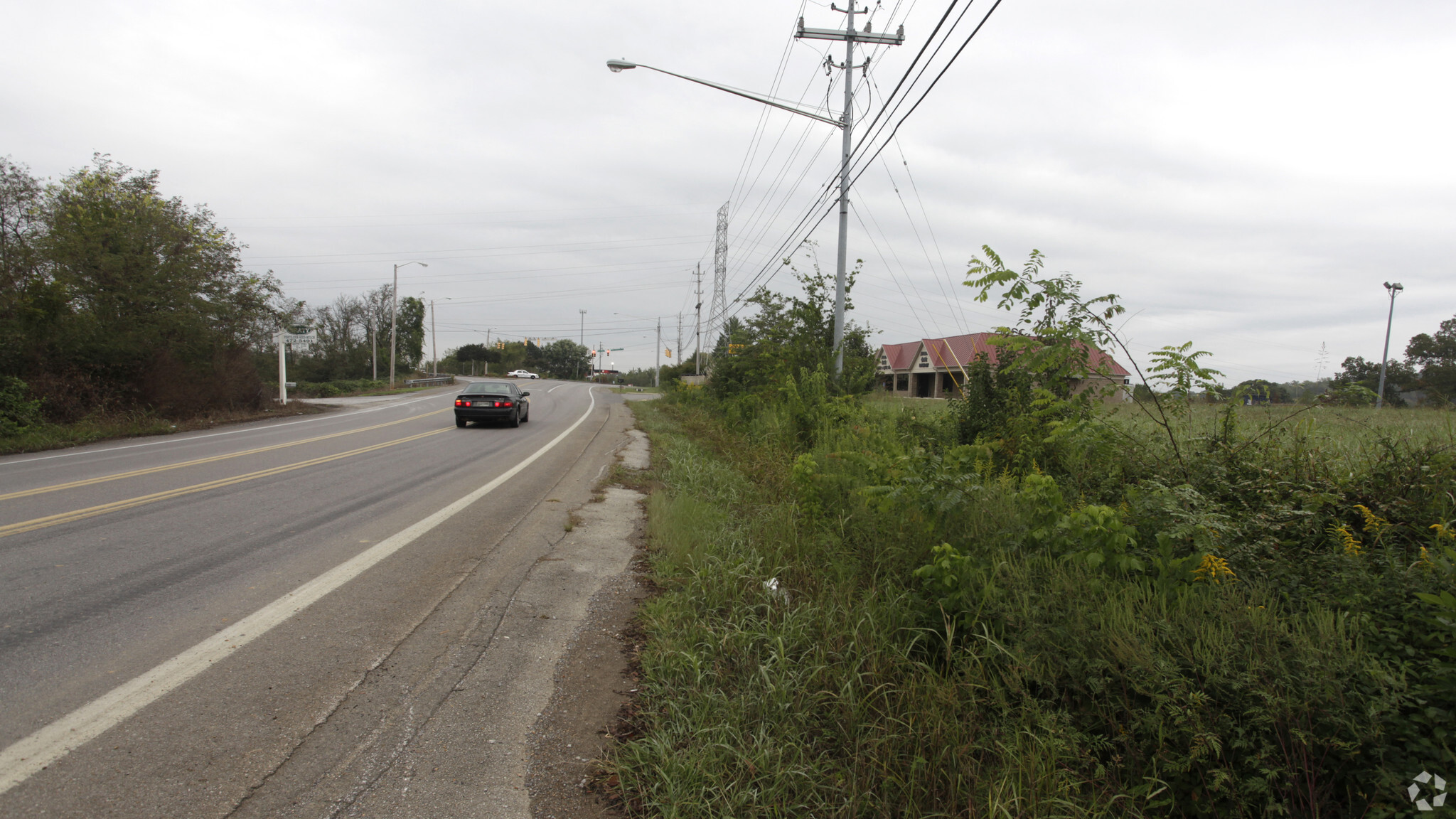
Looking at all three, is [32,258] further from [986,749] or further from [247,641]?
[986,749]

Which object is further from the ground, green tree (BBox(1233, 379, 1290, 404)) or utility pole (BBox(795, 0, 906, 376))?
utility pole (BBox(795, 0, 906, 376))

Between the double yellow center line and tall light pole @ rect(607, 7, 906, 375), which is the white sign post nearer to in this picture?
the double yellow center line

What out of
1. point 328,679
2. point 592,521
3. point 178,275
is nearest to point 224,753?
point 328,679

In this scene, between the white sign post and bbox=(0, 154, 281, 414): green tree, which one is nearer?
bbox=(0, 154, 281, 414): green tree

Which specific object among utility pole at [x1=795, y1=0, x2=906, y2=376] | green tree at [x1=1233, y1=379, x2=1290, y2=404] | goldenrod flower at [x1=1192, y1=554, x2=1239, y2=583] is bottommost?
goldenrod flower at [x1=1192, y1=554, x2=1239, y2=583]

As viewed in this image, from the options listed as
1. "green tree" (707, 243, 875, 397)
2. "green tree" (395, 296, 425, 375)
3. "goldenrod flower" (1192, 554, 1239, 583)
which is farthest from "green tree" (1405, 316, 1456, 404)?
"green tree" (395, 296, 425, 375)

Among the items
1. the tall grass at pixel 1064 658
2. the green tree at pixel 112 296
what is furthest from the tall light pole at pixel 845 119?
the green tree at pixel 112 296

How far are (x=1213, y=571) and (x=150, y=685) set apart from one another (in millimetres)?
5357

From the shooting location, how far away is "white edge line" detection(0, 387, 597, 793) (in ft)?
8.57

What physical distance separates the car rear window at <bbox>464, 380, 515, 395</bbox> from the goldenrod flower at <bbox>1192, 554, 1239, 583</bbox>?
18.8m

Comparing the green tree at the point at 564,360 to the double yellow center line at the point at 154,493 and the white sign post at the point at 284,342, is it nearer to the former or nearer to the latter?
the white sign post at the point at 284,342

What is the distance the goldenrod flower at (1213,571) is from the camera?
317cm

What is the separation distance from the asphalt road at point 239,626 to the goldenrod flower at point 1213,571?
3369 mm

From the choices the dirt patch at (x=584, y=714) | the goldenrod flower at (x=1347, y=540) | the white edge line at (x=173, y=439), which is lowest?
the white edge line at (x=173, y=439)
